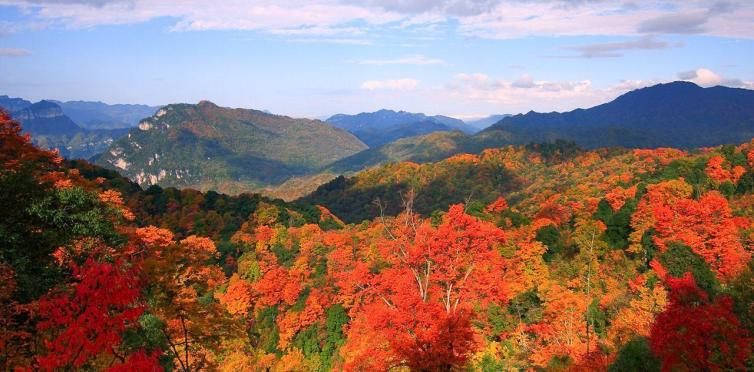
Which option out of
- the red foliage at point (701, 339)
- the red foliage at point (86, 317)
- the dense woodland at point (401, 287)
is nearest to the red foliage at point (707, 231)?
the dense woodland at point (401, 287)

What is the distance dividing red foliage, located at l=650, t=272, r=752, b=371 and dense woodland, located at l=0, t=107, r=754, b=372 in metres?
0.07

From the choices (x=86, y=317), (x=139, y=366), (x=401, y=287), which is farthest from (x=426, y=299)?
(x=86, y=317)

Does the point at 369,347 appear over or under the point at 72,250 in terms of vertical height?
under

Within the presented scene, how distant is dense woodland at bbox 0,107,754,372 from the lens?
16.4 meters

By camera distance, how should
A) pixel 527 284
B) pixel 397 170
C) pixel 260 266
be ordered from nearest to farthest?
pixel 527 284
pixel 260 266
pixel 397 170

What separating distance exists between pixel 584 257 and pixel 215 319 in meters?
37.5

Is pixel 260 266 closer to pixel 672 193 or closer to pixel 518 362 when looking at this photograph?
pixel 518 362

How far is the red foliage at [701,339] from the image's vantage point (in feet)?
59.8

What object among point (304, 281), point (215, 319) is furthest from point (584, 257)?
point (215, 319)

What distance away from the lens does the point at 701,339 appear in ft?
63.5

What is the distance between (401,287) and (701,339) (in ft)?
43.8

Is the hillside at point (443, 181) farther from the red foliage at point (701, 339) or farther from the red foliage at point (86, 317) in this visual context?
the red foliage at point (86, 317)

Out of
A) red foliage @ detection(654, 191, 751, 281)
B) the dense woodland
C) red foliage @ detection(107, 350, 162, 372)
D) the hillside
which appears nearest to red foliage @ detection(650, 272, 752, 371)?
the dense woodland

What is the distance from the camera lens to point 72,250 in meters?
19.3
